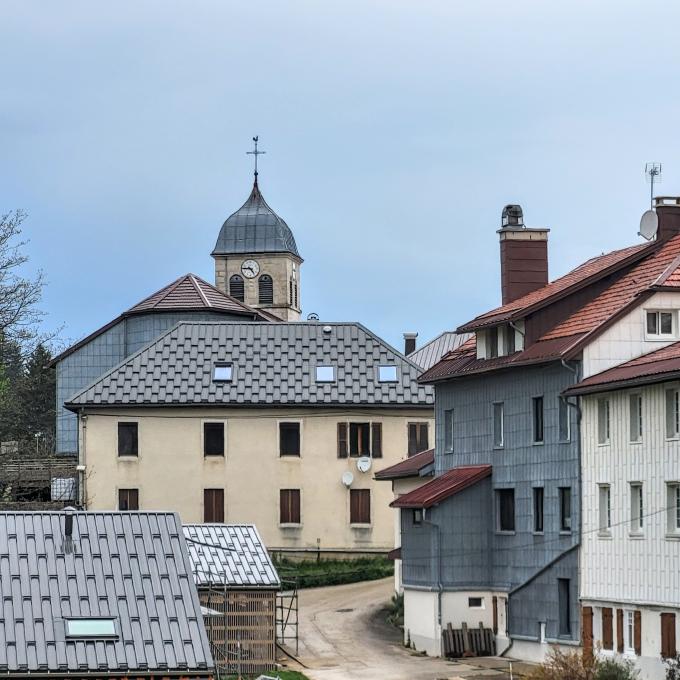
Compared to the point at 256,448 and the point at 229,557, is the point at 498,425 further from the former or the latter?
the point at 256,448

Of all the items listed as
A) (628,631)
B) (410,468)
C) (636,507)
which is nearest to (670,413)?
(636,507)

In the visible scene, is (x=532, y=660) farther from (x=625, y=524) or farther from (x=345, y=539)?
(x=345, y=539)

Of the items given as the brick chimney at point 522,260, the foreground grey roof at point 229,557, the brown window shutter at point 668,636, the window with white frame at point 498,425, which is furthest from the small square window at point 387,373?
the brown window shutter at point 668,636

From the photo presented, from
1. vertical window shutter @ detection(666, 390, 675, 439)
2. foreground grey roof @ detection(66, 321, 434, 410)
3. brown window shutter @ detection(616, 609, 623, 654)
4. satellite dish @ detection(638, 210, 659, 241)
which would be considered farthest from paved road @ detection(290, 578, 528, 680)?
satellite dish @ detection(638, 210, 659, 241)

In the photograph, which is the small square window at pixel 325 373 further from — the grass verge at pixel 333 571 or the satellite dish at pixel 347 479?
the grass verge at pixel 333 571

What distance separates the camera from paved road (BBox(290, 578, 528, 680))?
152 feet

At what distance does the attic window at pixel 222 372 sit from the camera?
69250 mm

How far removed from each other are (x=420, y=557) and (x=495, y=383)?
533cm

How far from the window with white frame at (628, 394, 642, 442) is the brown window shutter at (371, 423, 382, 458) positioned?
82.5ft

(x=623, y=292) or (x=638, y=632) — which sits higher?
(x=623, y=292)

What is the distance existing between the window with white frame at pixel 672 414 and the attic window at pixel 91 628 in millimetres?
13913

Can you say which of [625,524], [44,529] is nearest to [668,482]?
[625,524]

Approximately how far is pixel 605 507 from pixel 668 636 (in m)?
4.59

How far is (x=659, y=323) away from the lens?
47.3 metres
